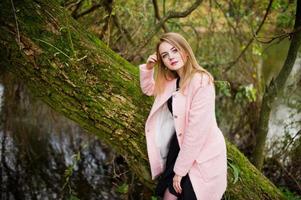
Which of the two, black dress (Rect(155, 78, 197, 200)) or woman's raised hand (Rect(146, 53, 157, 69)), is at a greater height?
woman's raised hand (Rect(146, 53, 157, 69))

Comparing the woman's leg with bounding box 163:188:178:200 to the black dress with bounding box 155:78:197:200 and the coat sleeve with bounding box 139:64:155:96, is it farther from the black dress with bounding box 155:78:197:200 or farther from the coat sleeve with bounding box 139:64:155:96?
the coat sleeve with bounding box 139:64:155:96

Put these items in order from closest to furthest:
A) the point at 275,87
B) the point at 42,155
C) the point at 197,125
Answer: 1. the point at 197,125
2. the point at 275,87
3. the point at 42,155

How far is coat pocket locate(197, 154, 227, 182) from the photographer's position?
2.61 meters

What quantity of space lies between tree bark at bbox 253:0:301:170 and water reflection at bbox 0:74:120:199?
6.04 feet

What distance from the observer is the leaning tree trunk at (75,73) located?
264cm

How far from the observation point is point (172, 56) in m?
2.55

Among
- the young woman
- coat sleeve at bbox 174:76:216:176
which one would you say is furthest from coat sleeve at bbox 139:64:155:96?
coat sleeve at bbox 174:76:216:176

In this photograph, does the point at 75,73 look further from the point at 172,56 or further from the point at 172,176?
the point at 172,176

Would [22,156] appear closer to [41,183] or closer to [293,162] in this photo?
[41,183]

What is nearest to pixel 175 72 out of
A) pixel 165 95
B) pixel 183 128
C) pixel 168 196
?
pixel 165 95

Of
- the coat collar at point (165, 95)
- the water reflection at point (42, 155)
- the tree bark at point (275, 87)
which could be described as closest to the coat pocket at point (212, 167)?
the coat collar at point (165, 95)

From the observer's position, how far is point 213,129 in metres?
2.67

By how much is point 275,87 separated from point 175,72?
1.65 meters

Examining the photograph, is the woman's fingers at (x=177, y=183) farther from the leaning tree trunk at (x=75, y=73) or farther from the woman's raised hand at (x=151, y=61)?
the woman's raised hand at (x=151, y=61)
